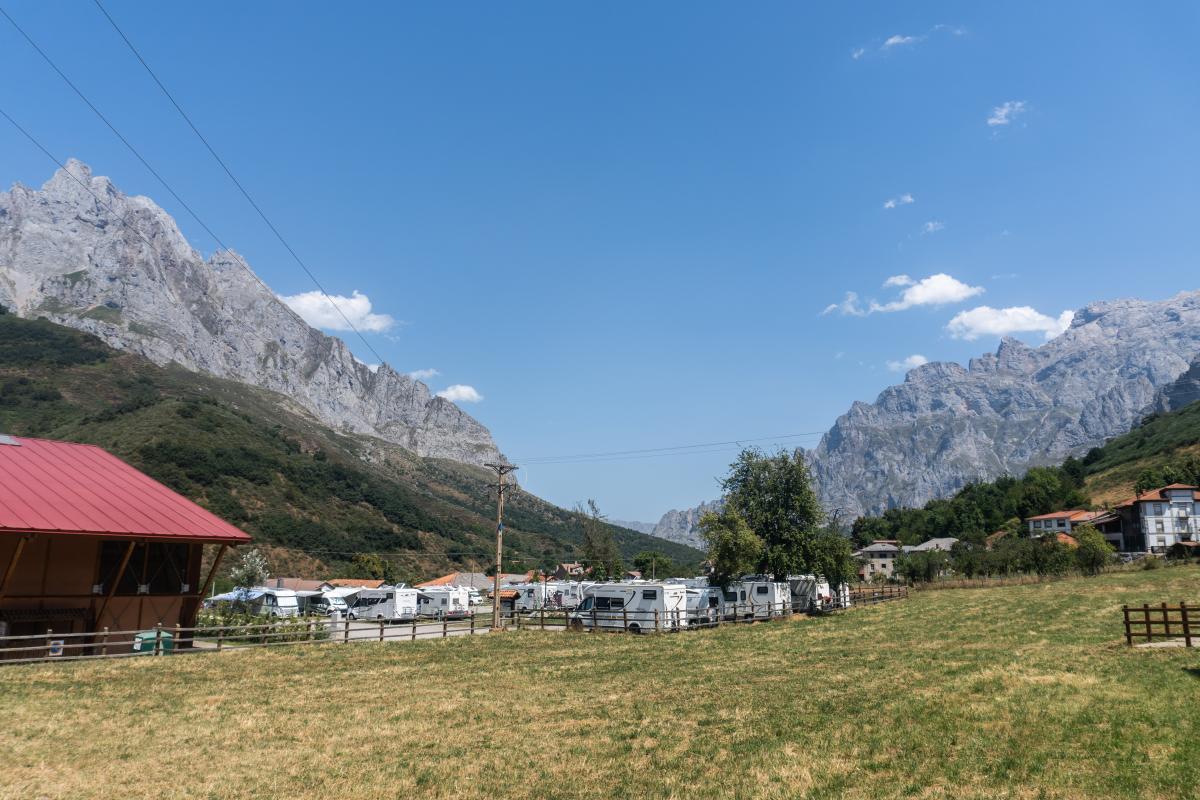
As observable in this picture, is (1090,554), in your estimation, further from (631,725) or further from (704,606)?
(631,725)

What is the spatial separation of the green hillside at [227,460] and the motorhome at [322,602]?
42.9 m

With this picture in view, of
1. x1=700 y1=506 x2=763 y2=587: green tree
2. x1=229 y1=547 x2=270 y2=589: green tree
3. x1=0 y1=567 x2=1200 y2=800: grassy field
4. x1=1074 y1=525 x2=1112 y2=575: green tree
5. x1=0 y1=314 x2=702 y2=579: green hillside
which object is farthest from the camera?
x1=0 y1=314 x2=702 y2=579: green hillside

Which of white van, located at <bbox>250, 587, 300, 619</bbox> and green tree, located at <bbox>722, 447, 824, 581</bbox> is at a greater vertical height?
green tree, located at <bbox>722, 447, 824, 581</bbox>

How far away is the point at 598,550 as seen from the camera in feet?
279

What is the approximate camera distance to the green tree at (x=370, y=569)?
100938 millimetres

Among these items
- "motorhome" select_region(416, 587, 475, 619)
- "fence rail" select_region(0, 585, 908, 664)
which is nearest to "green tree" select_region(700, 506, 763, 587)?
"fence rail" select_region(0, 585, 908, 664)

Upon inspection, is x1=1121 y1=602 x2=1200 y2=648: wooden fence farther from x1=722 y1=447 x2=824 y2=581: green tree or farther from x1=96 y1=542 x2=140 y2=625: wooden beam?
x1=96 y1=542 x2=140 y2=625: wooden beam

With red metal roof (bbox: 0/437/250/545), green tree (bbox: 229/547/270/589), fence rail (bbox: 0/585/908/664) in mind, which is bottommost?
fence rail (bbox: 0/585/908/664)

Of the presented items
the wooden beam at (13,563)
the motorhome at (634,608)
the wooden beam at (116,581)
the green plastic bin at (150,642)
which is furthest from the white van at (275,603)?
the wooden beam at (13,563)

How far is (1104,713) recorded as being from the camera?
14.4m

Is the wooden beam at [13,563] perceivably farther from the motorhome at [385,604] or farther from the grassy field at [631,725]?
the motorhome at [385,604]

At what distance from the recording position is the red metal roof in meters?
28.1

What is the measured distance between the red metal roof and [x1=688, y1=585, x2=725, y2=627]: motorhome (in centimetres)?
2289

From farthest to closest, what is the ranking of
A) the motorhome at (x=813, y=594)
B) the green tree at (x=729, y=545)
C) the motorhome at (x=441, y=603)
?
the motorhome at (x=441, y=603) → the motorhome at (x=813, y=594) → the green tree at (x=729, y=545)
